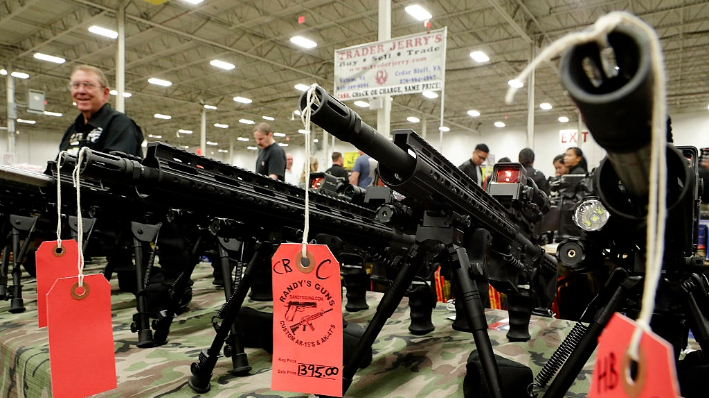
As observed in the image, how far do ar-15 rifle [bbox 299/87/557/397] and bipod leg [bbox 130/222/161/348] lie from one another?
2.83 ft

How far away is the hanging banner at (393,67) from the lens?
2.99 metres

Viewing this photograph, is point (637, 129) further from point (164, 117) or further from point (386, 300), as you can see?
point (164, 117)

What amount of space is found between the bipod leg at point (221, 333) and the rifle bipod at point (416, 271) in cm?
36

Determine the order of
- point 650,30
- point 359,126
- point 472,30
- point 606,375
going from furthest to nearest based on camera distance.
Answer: point 472,30 → point 359,126 → point 606,375 → point 650,30

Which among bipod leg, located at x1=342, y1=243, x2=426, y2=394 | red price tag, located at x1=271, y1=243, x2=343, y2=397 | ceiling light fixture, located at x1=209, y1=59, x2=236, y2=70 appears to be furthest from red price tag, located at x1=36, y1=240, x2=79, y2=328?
ceiling light fixture, located at x1=209, y1=59, x2=236, y2=70

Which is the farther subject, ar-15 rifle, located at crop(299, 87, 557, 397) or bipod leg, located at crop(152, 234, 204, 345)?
bipod leg, located at crop(152, 234, 204, 345)

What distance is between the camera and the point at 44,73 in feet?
40.3

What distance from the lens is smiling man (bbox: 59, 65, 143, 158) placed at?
6.45 feet

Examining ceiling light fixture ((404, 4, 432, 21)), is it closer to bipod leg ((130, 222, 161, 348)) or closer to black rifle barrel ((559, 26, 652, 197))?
bipod leg ((130, 222, 161, 348))

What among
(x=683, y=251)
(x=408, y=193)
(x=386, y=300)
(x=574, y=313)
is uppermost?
(x=408, y=193)

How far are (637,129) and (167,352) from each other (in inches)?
58.6

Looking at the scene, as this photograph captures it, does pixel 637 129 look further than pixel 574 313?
No

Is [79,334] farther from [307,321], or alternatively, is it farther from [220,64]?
[220,64]

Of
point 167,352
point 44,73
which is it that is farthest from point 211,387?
point 44,73
